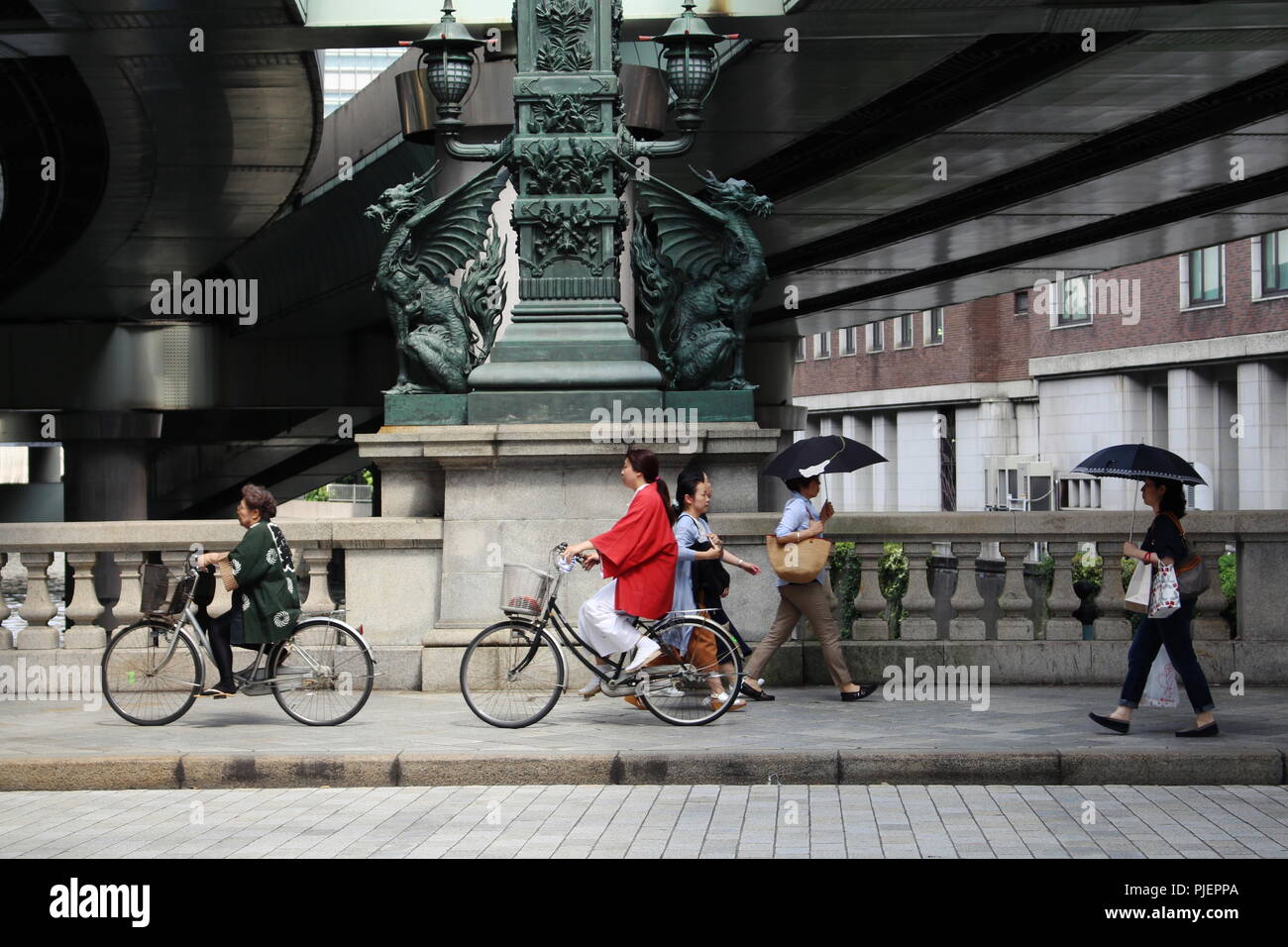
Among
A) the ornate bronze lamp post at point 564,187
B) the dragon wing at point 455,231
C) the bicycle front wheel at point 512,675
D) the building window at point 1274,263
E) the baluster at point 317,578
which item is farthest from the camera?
the building window at point 1274,263

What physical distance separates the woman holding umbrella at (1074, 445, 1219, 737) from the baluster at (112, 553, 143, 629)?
698 cm

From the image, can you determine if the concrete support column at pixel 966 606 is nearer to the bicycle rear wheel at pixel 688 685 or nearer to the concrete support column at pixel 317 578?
the bicycle rear wheel at pixel 688 685

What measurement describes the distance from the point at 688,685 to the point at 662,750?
3.82ft

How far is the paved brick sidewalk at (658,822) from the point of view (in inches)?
317

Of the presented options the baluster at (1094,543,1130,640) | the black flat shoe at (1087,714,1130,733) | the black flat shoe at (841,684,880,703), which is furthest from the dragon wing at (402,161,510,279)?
the black flat shoe at (1087,714,1130,733)

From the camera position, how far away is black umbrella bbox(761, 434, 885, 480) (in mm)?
12109

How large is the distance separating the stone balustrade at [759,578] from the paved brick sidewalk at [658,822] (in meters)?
3.30

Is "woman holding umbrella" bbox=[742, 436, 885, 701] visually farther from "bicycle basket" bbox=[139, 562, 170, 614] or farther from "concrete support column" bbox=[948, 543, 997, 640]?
"bicycle basket" bbox=[139, 562, 170, 614]

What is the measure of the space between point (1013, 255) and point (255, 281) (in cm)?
1949

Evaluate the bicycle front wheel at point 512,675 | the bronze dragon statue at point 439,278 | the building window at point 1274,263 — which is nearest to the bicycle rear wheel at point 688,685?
the bicycle front wheel at point 512,675

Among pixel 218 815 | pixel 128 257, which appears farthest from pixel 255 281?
pixel 218 815

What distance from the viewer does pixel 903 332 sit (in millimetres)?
68750

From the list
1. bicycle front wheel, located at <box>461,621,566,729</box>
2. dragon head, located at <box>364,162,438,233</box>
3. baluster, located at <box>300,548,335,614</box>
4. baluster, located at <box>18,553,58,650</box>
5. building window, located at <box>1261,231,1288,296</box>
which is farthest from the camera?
building window, located at <box>1261,231,1288,296</box>

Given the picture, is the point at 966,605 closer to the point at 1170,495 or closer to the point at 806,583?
the point at 806,583
